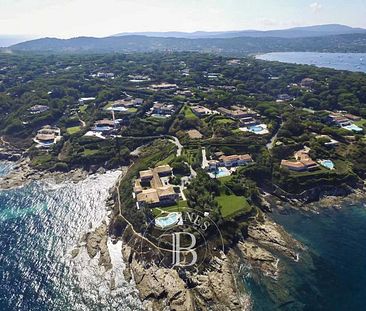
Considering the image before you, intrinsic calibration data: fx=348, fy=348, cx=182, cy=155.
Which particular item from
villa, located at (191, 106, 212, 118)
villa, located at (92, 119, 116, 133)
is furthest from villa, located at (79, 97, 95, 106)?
villa, located at (191, 106, 212, 118)

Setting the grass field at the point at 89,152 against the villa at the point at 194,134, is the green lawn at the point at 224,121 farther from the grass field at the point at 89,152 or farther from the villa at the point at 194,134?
the grass field at the point at 89,152

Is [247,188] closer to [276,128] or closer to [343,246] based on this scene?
[343,246]

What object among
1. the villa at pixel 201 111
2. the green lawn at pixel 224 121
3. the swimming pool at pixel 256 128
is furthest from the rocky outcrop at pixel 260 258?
the villa at pixel 201 111

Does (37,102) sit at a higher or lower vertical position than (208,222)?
lower

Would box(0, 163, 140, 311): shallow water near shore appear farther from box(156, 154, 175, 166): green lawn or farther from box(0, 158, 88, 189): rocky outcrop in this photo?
box(156, 154, 175, 166): green lawn

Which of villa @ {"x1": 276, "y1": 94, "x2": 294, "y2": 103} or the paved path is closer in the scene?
the paved path

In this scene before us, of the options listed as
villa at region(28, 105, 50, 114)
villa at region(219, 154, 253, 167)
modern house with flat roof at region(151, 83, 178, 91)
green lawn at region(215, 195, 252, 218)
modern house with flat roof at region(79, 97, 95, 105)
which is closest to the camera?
green lawn at region(215, 195, 252, 218)

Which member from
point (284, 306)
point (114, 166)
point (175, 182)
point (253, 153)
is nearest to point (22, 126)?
point (114, 166)
